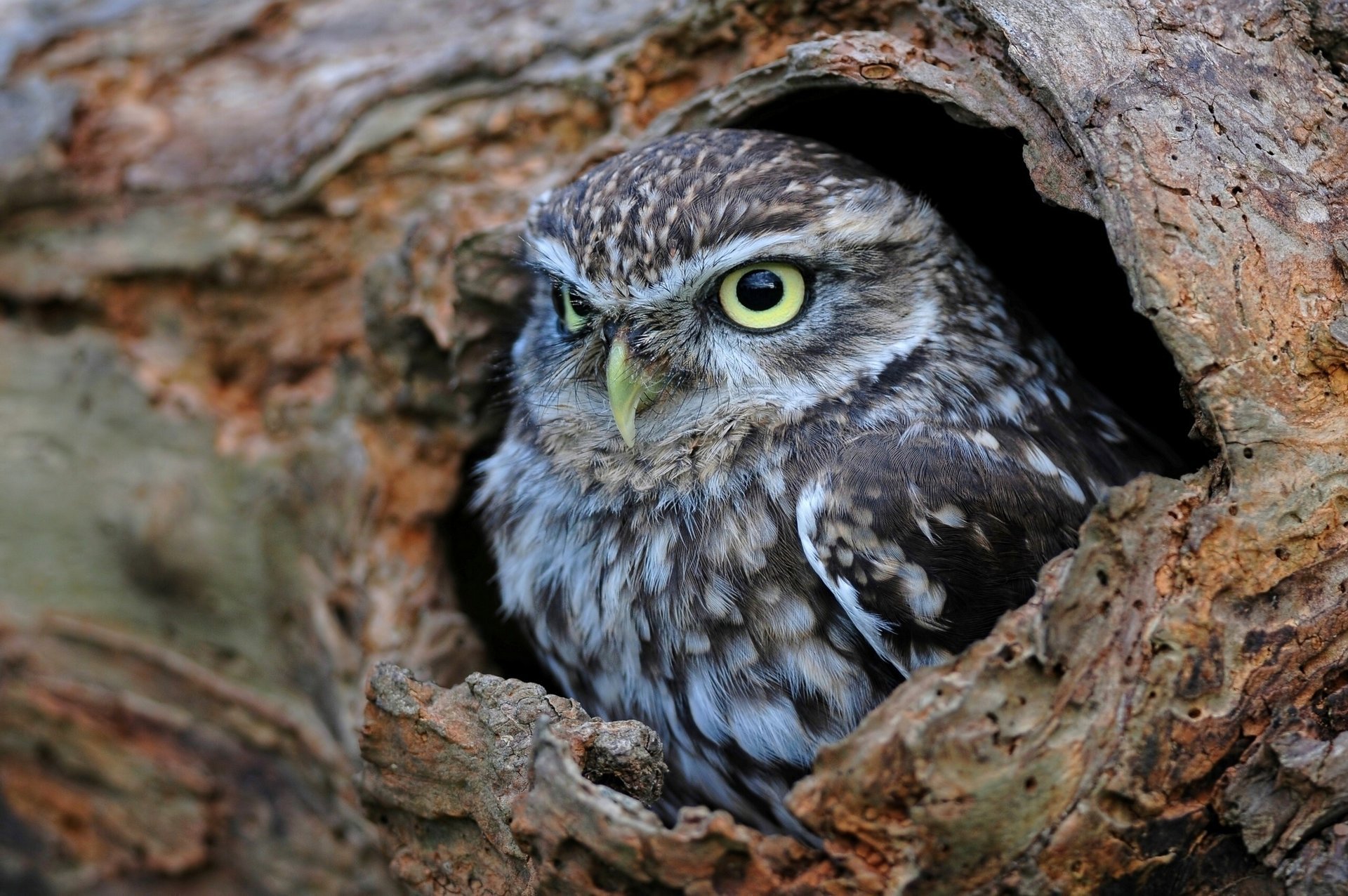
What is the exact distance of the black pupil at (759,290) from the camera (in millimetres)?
2475

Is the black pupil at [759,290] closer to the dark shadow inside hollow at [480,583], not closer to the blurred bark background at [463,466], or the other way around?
the blurred bark background at [463,466]

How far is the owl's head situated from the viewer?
2.45m

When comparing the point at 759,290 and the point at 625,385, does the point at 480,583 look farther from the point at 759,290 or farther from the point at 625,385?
the point at 759,290

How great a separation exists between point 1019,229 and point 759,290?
1.14 meters

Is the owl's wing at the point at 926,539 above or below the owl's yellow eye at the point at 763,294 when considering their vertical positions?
below

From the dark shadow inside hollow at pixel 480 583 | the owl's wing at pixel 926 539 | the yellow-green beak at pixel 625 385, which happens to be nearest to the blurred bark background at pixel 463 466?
the dark shadow inside hollow at pixel 480 583

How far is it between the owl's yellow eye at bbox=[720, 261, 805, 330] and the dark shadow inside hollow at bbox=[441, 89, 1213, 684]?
0.58m

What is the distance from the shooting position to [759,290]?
2.48 metres

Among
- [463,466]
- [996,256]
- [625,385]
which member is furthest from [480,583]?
[996,256]

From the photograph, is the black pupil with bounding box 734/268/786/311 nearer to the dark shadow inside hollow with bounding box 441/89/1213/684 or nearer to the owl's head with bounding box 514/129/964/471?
the owl's head with bounding box 514/129/964/471

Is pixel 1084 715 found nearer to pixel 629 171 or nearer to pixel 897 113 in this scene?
pixel 629 171

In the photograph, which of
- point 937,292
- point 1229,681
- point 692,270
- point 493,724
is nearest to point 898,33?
point 937,292

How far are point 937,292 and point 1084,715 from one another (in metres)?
1.12

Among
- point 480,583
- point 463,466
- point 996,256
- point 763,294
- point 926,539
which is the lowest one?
point 926,539
